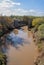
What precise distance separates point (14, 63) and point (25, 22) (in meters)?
28.6

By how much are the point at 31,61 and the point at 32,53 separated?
6.99 ft

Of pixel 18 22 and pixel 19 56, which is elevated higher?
pixel 19 56

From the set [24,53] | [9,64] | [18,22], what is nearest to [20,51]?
[24,53]

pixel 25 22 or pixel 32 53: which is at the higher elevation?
pixel 32 53

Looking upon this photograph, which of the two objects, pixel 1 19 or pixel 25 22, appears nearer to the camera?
pixel 1 19

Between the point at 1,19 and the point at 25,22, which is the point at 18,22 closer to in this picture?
the point at 25,22

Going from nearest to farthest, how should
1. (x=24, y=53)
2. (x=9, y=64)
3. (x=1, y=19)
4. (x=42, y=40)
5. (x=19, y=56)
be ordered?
(x=9, y=64) < (x=19, y=56) < (x=24, y=53) < (x=42, y=40) < (x=1, y=19)

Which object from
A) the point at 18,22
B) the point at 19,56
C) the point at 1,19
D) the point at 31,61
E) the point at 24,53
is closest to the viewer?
the point at 31,61

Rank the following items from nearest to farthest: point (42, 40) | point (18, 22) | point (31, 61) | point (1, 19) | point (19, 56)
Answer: point (31, 61) < point (19, 56) < point (42, 40) < point (1, 19) < point (18, 22)

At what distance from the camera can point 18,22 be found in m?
38.7

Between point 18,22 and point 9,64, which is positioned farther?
point 18,22

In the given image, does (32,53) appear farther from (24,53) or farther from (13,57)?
(13,57)

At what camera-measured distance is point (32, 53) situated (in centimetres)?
1440

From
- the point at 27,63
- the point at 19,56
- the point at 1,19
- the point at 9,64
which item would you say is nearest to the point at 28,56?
the point at 19,56
